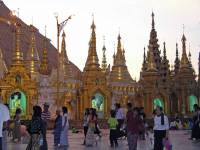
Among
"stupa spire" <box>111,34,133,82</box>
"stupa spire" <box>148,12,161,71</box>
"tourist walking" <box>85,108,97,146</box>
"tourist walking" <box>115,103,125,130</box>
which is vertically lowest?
"tourist walking" <box>85,108,97,146</box>

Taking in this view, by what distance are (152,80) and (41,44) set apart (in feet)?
101

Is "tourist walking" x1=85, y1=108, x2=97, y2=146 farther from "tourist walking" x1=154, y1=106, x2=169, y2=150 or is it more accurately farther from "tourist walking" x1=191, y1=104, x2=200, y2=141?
"tourist walking" x1=154, y1=106, x2=169, y2=150

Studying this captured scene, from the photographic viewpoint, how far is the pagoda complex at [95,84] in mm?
45906

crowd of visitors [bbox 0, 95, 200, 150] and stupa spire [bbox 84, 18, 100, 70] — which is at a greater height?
stupa spire [bbox 84, 18, 100, 70]

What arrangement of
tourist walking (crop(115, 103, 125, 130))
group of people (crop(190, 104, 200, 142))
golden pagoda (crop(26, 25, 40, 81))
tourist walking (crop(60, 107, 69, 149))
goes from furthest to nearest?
golden pagoda (crop(26, 25, 40, 81))
group of people (crop(190, 104, 200, 142))
tourist walking (crop(115, 103, 125, 130))
tourist walking (crop(60, 107, 69, 149))

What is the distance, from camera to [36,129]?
15078 mm

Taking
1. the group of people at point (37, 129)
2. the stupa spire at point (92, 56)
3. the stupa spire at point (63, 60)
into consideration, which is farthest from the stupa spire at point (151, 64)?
the group of people at point (37, 129)

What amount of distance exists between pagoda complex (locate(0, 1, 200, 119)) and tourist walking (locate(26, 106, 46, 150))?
967 inches

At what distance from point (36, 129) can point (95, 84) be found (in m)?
32.5

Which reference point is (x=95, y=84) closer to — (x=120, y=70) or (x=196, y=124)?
(x=120, y=70)

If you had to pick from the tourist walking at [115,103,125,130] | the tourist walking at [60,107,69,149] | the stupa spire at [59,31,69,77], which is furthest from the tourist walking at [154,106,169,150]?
the stupa spire at [59,31,69,77]

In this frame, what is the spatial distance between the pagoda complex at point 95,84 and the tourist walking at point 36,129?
24.6m

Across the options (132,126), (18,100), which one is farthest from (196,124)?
(18,100)

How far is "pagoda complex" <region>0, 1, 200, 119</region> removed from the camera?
45906 mm
